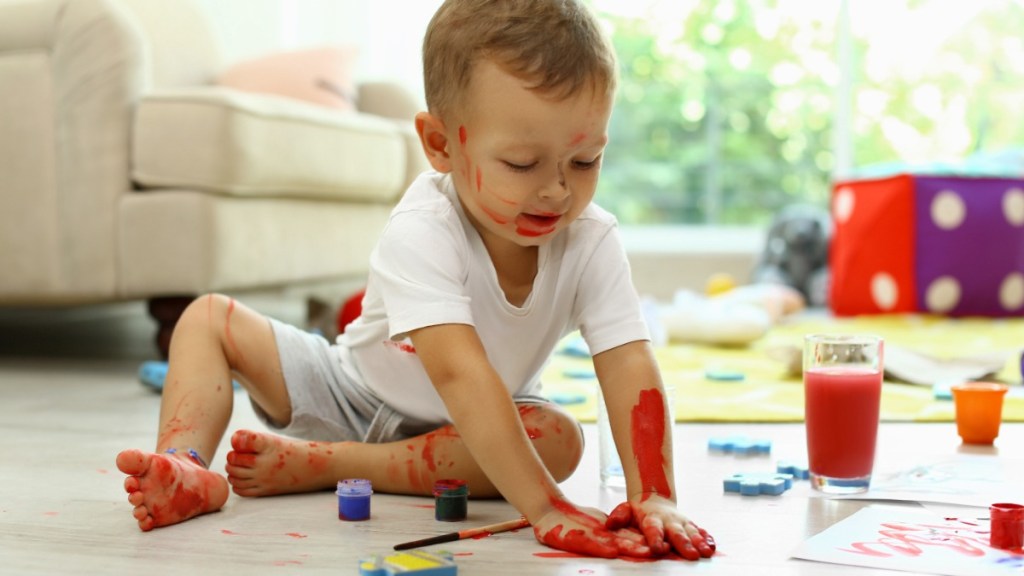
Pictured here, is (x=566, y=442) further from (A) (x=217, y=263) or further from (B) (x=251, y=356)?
(A) (x=217, y=263)

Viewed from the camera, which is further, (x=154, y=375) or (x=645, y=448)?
(x=154, y=375)

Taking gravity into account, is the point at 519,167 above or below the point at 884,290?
above

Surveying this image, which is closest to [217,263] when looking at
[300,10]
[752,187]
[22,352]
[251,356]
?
[22,352]

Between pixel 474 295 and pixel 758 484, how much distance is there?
1.12 feet

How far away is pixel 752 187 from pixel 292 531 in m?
3.29

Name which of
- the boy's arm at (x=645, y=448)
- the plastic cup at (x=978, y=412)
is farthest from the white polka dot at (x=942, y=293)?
the boy's arm at (x=645, y=448)

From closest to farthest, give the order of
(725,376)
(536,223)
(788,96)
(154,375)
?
(536,223)
(154,375)
(725,376)
(788,96)

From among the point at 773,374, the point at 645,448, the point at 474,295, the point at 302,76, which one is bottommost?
the point at 773,374

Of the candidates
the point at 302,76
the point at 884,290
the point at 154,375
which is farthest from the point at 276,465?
the point at 884,290

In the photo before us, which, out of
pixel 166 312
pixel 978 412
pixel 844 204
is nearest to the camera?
pixel 978 412

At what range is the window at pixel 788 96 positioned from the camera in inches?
152

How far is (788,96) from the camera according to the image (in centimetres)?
400

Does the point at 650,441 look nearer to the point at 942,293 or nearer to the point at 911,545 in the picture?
the point at 911,545

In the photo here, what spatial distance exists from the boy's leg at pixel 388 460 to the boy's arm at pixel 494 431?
0.15 m
